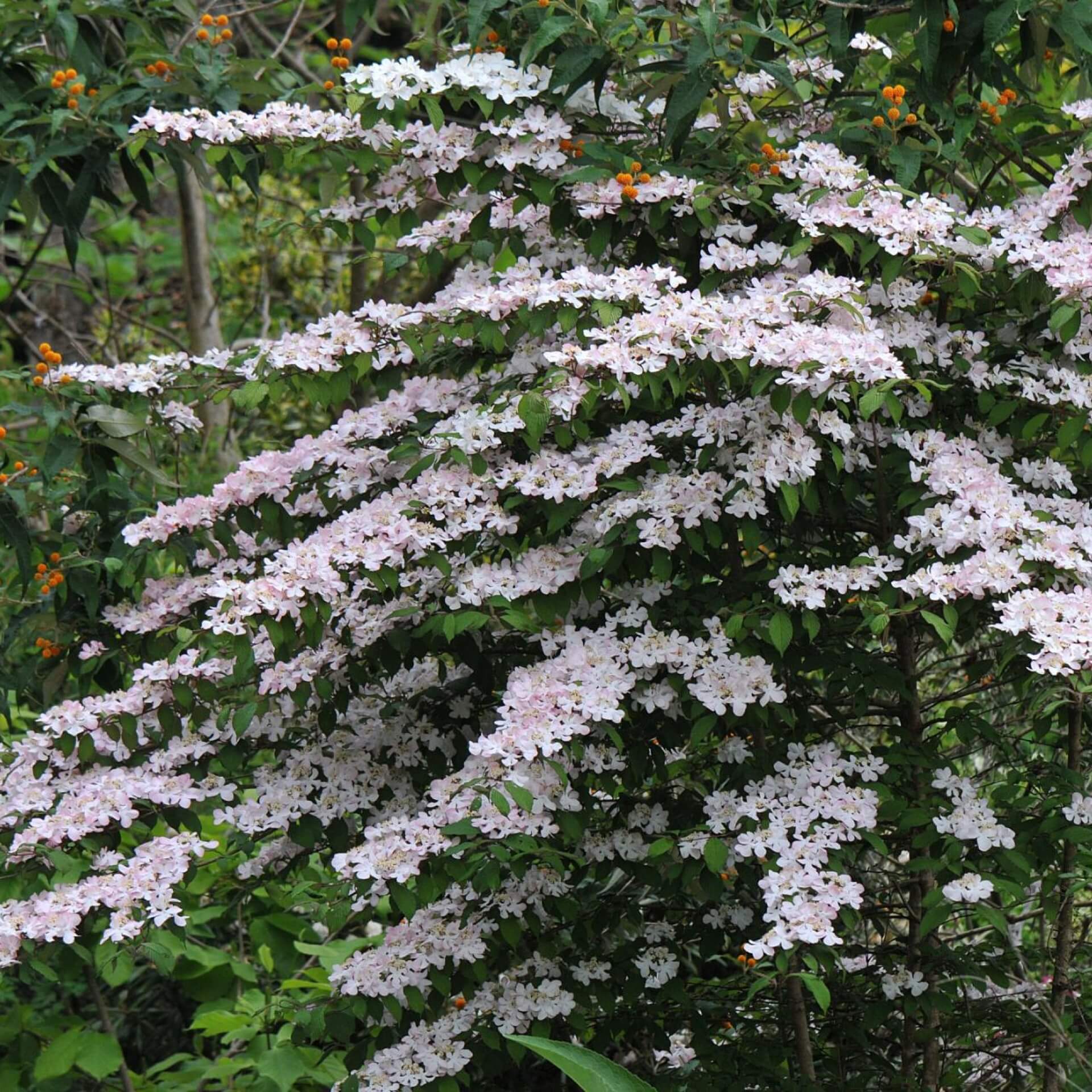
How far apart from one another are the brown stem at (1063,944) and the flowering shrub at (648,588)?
0.05ft

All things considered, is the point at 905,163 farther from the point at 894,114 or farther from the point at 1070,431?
the point at 1070,431

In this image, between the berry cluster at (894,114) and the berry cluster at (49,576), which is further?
the berry cluster at (49,576)

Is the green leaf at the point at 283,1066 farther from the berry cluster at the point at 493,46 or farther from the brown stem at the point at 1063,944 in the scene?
the berry cluster at the point at 493,46

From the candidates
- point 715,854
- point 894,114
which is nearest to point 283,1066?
point 715,854

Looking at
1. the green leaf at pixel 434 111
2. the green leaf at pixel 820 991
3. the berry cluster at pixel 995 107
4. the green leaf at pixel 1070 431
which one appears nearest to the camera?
the green leaf at pixel 820 991

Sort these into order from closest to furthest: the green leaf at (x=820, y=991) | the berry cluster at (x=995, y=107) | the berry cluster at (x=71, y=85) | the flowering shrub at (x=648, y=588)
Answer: the green leaf at (x=820, y=991) < the flowering shrub at (x=648, y=588) < the berry cluster at (x=995, y=107) < the berry cluster at (x=71, y=85)

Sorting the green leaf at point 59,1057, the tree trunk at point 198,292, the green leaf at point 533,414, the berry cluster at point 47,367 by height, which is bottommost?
the green leaf at point 59,1057

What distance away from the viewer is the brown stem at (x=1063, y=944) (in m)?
2.26

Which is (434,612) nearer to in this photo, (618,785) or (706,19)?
(618,785)

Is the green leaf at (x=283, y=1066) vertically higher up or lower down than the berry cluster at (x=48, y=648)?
lower down

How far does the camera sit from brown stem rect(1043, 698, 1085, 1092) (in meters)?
2.26

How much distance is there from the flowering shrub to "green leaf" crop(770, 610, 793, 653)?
10 millimetres

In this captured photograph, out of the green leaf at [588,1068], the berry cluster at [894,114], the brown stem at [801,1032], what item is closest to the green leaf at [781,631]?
the brown stem at [801,1032]

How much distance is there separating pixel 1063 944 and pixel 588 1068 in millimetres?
1595
